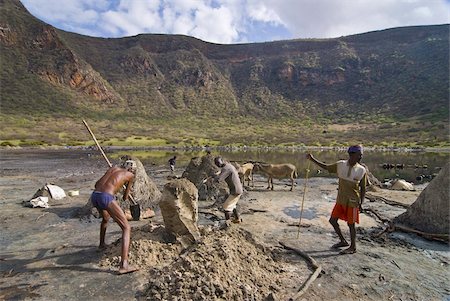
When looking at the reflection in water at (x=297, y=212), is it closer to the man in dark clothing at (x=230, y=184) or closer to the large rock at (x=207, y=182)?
the large rock at (x=207, y=182)

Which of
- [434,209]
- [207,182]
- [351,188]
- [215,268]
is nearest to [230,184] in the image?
[351,188]

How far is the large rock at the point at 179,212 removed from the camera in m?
8.58

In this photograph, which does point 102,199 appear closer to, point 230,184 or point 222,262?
point 222,262

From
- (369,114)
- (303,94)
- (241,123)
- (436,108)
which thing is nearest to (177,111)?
(241,123)

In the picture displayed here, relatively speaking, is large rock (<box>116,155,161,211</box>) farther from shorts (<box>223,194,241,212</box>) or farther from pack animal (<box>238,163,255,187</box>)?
pack animal (<box>238,163,255,187</box>)

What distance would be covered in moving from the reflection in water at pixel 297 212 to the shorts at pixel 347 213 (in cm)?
376

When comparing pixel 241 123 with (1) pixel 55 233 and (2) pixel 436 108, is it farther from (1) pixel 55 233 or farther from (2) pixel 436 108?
(1) pixel 55 233

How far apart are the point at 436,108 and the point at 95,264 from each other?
94300mm

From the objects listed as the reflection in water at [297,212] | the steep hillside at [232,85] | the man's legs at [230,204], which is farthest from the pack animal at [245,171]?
the steep hillside at [232,85]

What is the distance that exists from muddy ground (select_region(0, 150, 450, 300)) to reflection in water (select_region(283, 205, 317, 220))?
37cm

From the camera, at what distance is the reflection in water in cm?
1250

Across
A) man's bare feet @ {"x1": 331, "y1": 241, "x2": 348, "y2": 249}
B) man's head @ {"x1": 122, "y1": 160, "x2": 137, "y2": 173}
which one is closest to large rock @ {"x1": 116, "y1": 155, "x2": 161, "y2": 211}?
man's head @ {"x1": 122, "y1": 160, "x2": 137, "y2": 173}

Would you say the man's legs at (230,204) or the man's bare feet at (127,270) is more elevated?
the man's legs at (230,204)

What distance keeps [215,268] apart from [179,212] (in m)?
2.41
